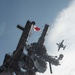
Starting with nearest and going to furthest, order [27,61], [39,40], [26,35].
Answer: [26,35] → [27,61] → [39,40]

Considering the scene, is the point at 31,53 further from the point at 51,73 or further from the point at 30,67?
the point at 51,73

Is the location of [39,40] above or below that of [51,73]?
above

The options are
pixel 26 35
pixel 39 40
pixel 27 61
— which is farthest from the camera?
pixel 39 40

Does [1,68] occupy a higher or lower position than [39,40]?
lower

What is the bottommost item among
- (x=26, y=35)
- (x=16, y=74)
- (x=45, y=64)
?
(x=16, y=74)

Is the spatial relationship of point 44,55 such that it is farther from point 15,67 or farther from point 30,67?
point 15,67

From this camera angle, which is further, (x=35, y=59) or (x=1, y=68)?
(x=35, y=59)

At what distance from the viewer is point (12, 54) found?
128 ft

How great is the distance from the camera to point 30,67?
4025cm

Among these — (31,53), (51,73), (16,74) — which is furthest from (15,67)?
(51,73)

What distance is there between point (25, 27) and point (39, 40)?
5911 millimetres

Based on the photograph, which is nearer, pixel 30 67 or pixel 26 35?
pixel 26 35

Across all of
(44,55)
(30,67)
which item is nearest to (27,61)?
(30,67)

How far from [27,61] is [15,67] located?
244cm
